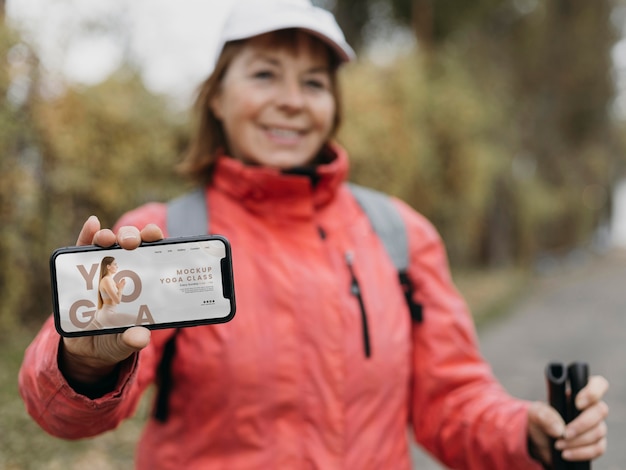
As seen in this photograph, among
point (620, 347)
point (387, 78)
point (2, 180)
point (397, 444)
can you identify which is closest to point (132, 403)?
point (397, 444)

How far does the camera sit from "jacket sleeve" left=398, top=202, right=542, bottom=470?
169cm

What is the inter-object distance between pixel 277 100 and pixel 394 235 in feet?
1.70

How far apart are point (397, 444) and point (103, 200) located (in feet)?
15.9

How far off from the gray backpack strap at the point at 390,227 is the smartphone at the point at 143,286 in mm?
734

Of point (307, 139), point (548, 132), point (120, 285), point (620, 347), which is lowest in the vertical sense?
point (620, 347)

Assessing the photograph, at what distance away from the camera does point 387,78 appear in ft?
34.9

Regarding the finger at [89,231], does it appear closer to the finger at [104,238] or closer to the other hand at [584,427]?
the finger at [104,238]

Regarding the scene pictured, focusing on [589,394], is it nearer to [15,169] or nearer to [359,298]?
[359,298]

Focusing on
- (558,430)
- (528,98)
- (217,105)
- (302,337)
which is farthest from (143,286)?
(528,98)

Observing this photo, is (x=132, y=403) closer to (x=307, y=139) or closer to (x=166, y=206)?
(x=166, y=206)

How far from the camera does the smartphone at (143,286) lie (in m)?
1.13

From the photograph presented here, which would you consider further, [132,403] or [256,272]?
[256,272]

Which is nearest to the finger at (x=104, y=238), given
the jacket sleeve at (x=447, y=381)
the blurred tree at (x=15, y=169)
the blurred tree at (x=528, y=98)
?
the jacket sleeve at (x=447, y=381)

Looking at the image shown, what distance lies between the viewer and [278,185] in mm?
1674
